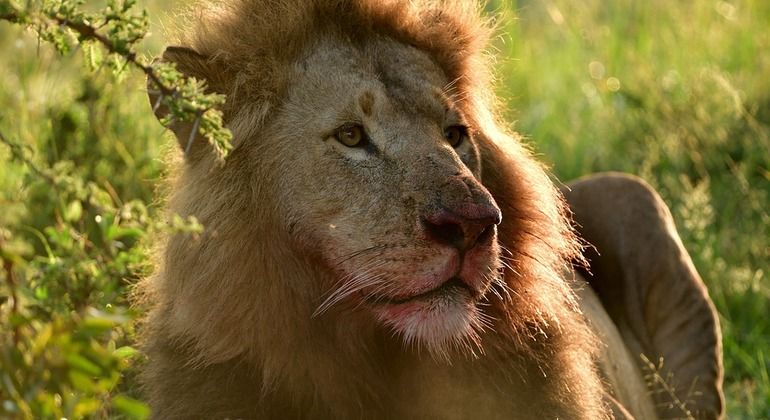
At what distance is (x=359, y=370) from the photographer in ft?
11.5

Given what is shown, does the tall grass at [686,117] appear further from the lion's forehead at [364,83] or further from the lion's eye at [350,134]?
the lion's eye at [350,134]

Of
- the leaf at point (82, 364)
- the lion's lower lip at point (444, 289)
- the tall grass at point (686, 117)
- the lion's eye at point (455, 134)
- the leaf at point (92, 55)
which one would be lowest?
the tall grass at point (686, 117)

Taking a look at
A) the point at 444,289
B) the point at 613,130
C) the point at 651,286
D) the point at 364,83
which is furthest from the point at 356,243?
the point at 613,130

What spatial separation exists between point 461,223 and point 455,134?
67 cm

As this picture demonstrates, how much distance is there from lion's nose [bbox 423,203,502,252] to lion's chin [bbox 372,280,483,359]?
0.43 ft

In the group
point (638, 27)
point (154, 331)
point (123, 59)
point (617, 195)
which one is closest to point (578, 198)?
point (617, 195)

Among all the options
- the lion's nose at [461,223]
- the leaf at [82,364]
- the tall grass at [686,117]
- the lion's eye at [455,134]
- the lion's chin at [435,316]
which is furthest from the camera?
the tall grass at [686,117]

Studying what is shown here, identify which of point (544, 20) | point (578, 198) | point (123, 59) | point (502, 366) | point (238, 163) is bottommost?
point (544, 20)

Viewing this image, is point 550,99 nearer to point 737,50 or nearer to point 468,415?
point 737,50

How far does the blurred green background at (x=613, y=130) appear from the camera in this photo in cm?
519

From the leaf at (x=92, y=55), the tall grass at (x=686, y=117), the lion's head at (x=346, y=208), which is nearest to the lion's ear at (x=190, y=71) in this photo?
the lion's head at (x=346, y=208)

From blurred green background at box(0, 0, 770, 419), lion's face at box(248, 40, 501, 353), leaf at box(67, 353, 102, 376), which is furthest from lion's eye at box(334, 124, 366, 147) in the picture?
leaf at box(67, 353, 102, 376)

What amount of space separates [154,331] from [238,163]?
2.08 ft

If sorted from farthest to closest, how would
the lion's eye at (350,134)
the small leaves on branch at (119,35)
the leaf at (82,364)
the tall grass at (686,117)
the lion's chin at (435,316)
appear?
the tall grass at (686,117) < the lion's eye at (350,134) < the lion's chin at (435,316) < the small leaves on branch at (119,35) < the leaf at (82,364)
